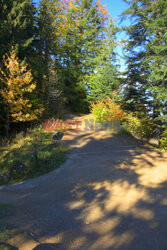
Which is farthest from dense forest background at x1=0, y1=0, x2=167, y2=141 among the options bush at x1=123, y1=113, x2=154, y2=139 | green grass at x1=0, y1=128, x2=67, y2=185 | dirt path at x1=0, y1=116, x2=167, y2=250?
dirt path at x1=0, y1=116, x2=167, y2=250

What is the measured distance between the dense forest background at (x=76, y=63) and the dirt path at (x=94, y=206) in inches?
204

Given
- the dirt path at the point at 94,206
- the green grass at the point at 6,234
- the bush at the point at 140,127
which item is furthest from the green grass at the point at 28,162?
the bush at the point at 140,127

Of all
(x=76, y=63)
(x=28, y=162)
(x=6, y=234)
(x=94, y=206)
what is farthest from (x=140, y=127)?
(x=76, y=63)

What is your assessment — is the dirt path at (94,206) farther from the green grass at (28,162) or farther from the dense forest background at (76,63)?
the dense forest background at (76,63)

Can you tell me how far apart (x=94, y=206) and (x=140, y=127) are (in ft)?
31.7

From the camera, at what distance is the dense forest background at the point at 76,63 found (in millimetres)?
9516

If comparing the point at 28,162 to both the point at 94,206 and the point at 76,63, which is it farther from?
the point at 76,63

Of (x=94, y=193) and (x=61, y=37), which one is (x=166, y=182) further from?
(x=61, y=37)

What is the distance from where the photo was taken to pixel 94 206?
133 inches

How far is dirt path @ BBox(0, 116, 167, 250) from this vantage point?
7.70 ft

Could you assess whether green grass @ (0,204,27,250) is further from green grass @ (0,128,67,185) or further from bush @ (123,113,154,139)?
bush @ (123,113,154,139)

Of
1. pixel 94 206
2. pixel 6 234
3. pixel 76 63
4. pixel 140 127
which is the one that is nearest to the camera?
pixel 6 234

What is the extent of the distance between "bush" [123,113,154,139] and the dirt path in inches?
246

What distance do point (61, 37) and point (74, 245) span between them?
80.0 feet
